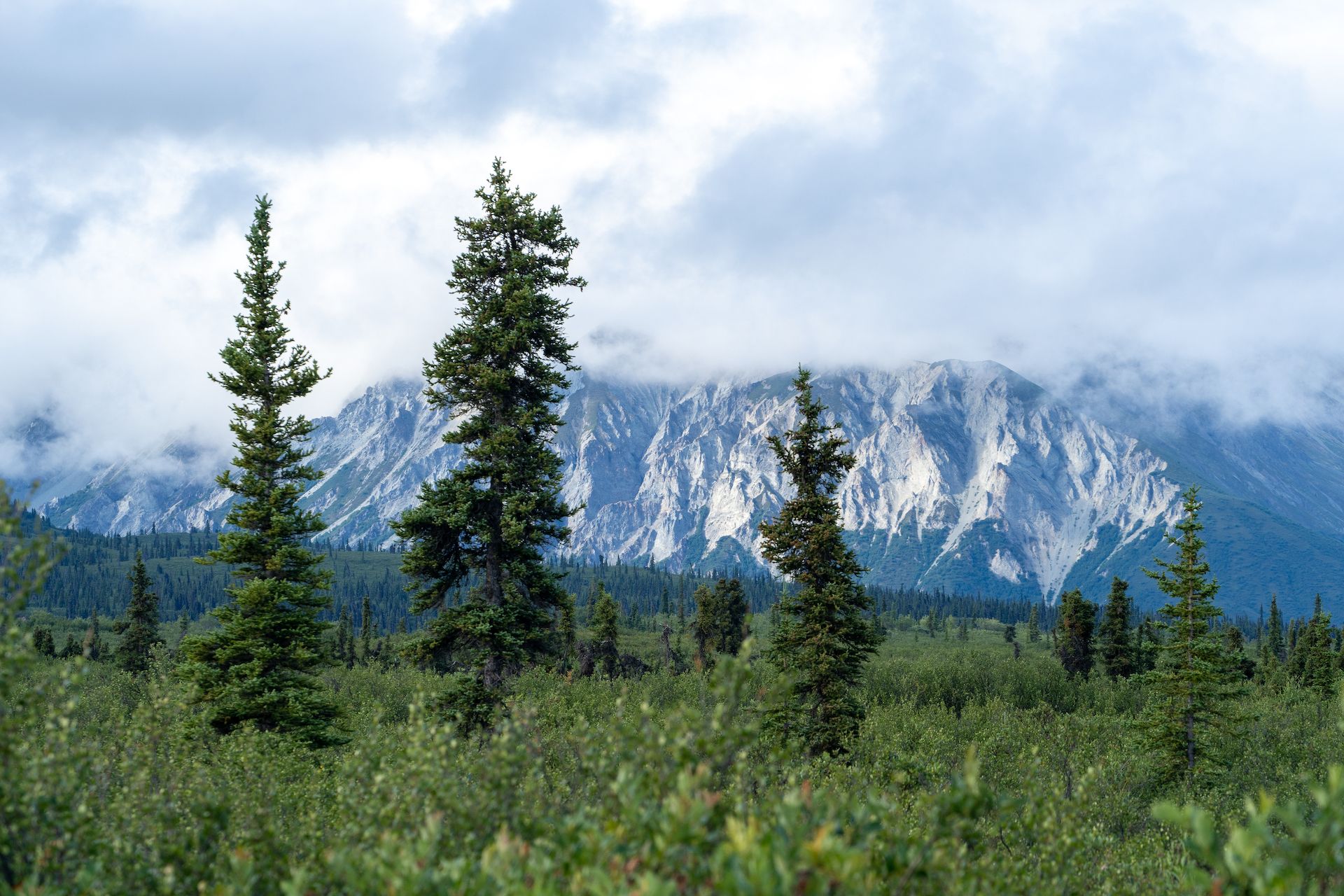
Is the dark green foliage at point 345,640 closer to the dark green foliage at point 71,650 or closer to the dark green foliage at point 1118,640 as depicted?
the dark green foliage at point 71,650

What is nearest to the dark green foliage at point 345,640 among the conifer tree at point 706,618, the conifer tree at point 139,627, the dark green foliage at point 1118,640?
the conifer tree at point 139,627

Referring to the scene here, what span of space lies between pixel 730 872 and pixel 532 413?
21.5 meters

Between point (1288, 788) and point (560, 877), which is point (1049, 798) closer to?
point (560, 877)

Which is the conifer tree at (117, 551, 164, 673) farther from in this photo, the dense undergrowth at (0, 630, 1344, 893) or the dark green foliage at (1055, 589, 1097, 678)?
the dark green foliage at (1055, 589, 1097, 678)

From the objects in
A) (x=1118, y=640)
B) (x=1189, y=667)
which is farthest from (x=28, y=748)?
(x=1118, y=640)

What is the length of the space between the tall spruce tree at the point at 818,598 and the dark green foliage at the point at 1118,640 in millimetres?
57820

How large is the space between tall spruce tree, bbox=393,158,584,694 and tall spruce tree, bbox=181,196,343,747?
Result: 381 cm

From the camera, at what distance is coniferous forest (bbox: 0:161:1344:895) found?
5.39 m

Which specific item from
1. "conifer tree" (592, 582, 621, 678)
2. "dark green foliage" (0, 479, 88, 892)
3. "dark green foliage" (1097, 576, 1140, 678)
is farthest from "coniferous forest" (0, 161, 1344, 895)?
"conifer tree" (592, 582, 621, 678)

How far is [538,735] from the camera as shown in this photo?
11852 mm

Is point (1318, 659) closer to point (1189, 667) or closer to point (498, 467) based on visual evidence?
point (1189, 667)

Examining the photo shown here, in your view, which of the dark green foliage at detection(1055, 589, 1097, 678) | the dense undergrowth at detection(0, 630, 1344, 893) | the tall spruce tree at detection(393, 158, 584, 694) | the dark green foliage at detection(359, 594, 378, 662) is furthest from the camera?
the dark green foliage at detection(359, 594, 378, 662)

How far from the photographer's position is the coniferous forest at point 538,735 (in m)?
5.39

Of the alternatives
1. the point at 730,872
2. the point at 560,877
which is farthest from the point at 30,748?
the point at 730,872
